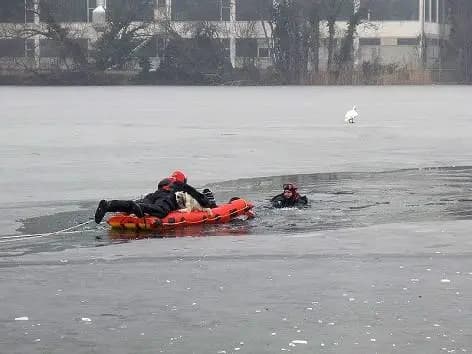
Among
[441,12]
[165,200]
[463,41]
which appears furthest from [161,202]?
[441,12]

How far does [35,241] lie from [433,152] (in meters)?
14.5

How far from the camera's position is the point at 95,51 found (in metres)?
85.9

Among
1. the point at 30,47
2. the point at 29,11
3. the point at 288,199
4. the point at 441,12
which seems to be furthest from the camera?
the point at 441,12

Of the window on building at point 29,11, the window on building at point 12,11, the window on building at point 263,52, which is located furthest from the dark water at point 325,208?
the window on building at point 29,11

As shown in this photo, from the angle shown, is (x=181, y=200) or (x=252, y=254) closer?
(x=252, y=254)

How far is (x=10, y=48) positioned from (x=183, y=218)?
2825 inches

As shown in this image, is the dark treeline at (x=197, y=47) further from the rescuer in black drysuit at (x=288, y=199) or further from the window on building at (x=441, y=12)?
the rescuer in black drysuit at (x=288, y=199)

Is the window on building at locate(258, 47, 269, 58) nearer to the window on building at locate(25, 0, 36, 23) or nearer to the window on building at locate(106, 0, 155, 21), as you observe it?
the window on building at locate(106, 0, 155, 21)

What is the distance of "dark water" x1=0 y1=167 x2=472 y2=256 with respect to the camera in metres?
14.6

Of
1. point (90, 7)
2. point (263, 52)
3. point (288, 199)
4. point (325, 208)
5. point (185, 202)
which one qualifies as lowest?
point (325, 208)

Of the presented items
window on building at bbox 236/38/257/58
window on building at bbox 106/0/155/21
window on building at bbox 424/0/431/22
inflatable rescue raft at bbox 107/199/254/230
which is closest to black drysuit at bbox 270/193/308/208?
inflatable rescue raft at bbox 107/199/254/230

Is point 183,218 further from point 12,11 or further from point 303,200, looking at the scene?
point 12,11

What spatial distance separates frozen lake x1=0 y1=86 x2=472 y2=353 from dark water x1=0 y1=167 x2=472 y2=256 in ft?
0.10

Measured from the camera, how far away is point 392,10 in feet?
301
